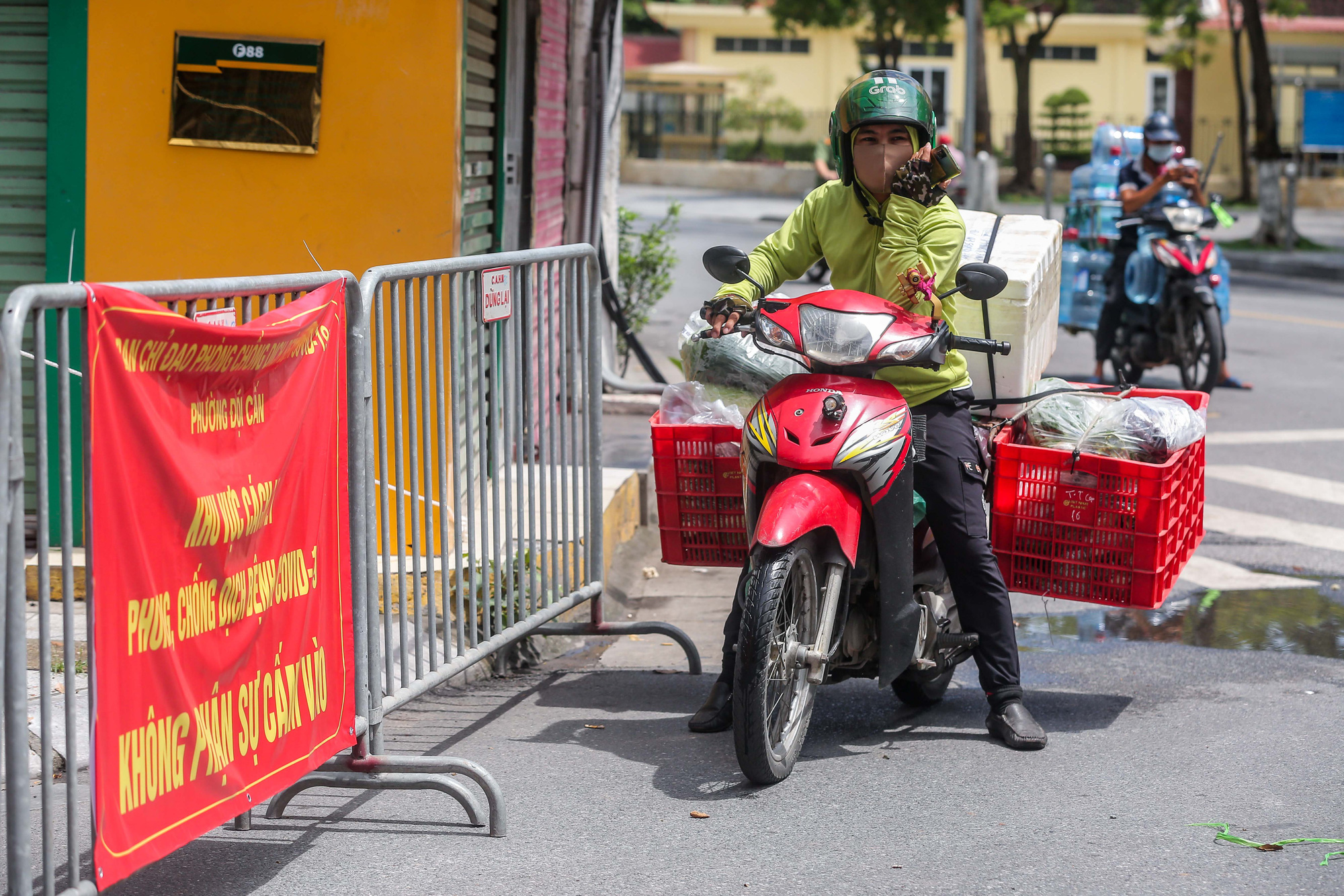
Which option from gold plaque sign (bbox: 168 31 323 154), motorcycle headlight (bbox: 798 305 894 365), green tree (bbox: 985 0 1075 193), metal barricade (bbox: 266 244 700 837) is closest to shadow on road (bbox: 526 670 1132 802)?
metal barricade (bbox: 266 244 700 837)

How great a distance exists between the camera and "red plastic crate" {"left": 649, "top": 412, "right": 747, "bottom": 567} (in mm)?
4949

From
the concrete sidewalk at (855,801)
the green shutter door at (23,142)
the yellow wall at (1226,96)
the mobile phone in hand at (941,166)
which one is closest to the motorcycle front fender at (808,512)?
the concrete sidewalk at (855,801)

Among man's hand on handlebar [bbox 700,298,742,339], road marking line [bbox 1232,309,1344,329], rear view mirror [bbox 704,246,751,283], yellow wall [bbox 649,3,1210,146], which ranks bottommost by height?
man's hand on handlebar [bbox 700,298,742,339]

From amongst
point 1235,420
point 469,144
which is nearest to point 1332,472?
point 1235,420

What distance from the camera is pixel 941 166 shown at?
4.53 meters

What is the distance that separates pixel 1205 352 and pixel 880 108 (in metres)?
7.48

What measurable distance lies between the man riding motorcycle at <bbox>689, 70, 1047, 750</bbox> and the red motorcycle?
100mm

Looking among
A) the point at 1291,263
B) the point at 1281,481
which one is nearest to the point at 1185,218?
the point at 1281,481

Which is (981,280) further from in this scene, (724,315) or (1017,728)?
(1017,728)

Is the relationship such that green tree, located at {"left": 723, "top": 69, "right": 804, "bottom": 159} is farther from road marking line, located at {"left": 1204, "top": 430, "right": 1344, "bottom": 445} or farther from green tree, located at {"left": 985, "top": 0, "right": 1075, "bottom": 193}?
road marking line, located at {"left": 1204, "top": 430, "right": 1344, "bottom": 445}

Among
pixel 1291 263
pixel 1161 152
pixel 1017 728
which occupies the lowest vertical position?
pixel 1017 728

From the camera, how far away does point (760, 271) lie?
15.5ft

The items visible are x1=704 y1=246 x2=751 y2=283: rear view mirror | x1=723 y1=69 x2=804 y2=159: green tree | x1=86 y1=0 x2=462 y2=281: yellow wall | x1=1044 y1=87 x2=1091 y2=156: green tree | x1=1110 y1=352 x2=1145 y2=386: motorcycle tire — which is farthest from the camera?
x1=723 y1=69 x2=804 y2=159: green tree

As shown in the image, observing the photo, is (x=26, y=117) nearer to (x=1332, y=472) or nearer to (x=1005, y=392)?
(x=1005, y=392)
